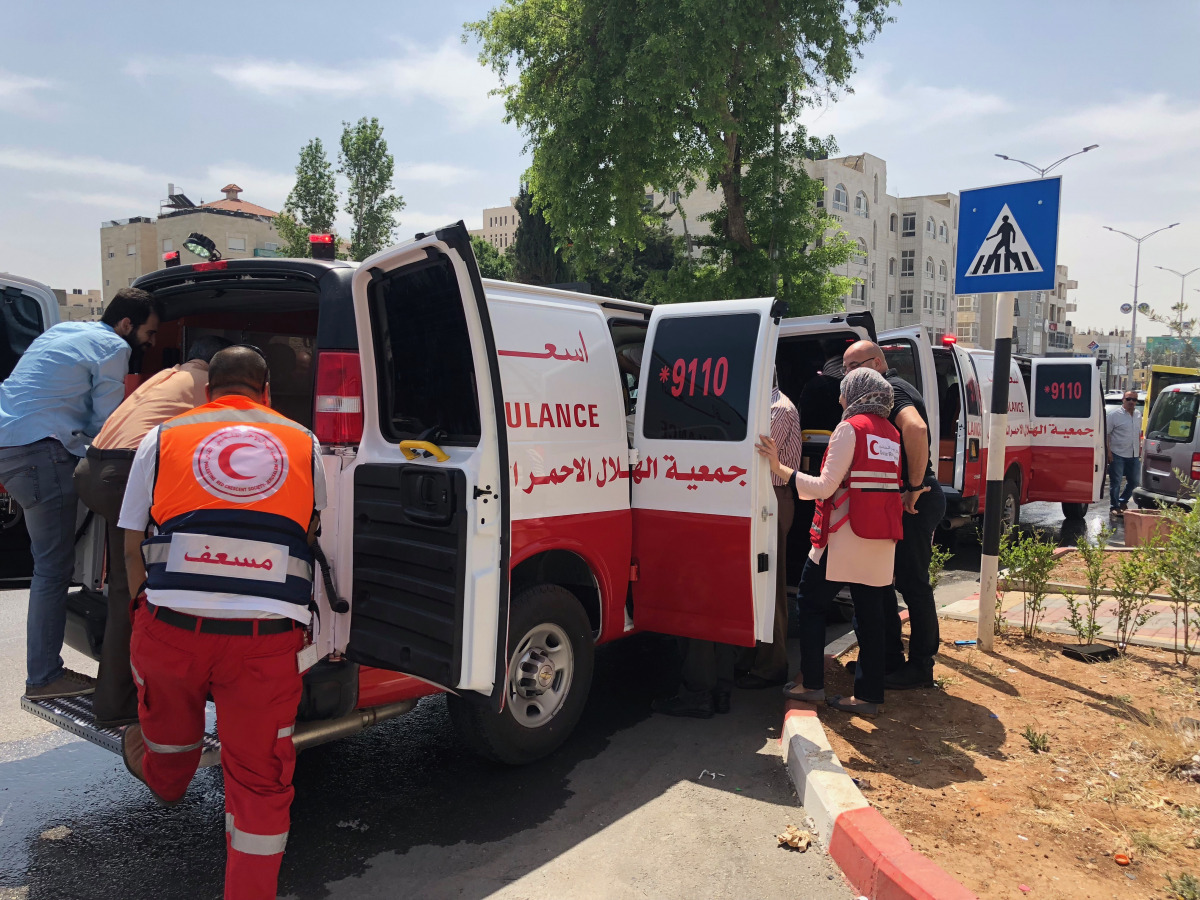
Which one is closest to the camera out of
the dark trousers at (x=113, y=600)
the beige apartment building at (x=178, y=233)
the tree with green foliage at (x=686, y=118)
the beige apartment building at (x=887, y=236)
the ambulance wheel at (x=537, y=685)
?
the dark trousers at (x=113, y=600)

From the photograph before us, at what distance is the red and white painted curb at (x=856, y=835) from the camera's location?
2924 mm

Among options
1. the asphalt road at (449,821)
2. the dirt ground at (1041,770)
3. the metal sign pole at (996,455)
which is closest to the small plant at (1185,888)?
the dirt ground at (1041,770)

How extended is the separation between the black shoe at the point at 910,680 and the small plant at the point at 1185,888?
2.14m

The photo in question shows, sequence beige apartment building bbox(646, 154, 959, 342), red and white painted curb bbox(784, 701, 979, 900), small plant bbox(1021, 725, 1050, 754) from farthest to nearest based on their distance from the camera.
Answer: beige apartment building bbox(646, 154, 959, 342), small plant bbox(1021, 725, 1050, 754), red and white painted curb bbox(784, 701, 979, 900)

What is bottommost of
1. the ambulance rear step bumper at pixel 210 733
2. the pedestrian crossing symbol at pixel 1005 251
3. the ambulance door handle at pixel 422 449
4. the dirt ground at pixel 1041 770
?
the dirt ground at pixel 1041 770

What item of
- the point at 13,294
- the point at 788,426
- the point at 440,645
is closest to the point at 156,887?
the point at 440,645

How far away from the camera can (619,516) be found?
476 centimetres

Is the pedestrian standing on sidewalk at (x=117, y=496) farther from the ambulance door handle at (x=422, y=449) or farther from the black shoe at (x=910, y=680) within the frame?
the black shoe at (x=910, y=680)

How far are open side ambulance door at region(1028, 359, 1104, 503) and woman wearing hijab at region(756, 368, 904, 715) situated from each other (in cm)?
798

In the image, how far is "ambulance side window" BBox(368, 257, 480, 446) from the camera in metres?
3.50

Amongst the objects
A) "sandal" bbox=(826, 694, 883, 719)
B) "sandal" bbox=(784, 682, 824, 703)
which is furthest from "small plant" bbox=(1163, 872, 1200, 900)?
"sandal" bbox=(784, 682, 824, 703)

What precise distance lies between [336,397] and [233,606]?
3.71 ft

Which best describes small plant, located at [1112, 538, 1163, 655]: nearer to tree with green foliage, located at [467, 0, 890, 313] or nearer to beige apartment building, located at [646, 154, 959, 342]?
tree with green foliage, located at [467, 0, 890, 313]

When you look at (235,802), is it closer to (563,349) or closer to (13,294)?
(563,349)
